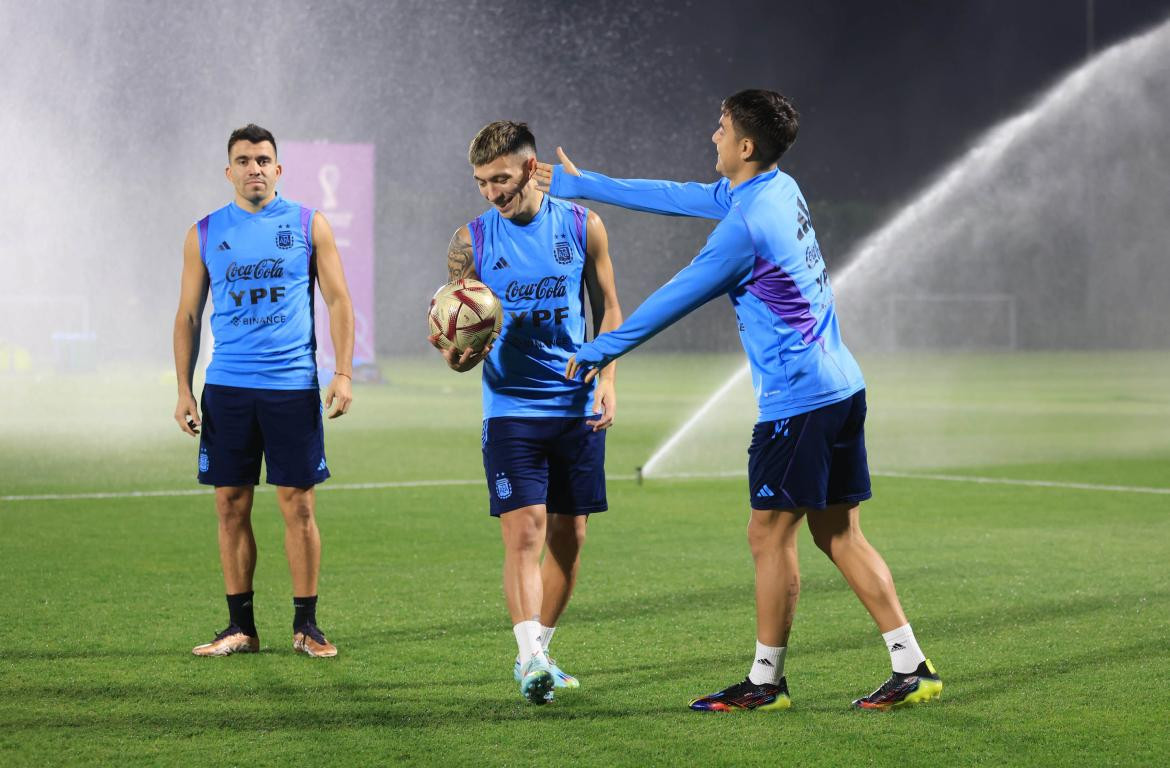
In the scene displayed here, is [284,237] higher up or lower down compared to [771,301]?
higher up

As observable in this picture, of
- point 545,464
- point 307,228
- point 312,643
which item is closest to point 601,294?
point 545,464

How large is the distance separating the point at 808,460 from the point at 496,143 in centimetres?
148

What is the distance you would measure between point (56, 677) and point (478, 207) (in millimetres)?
44472

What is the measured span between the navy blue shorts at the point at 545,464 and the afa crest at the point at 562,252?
553 millimetres

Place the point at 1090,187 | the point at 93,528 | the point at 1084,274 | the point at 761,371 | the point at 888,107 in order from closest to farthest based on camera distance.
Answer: the point at 761,371, the point at 93,528, the point at 1090,187, the point at 888,107, the point at 1084,274

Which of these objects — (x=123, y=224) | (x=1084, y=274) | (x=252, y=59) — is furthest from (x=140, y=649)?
(x=1084, y=274)

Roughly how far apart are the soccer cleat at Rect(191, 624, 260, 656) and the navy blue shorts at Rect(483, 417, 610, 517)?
1.32m

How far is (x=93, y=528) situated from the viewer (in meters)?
9.67

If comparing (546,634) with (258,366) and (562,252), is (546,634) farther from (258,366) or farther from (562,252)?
(258,366)

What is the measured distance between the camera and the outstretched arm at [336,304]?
6113 mm

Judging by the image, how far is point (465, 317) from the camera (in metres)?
5.07

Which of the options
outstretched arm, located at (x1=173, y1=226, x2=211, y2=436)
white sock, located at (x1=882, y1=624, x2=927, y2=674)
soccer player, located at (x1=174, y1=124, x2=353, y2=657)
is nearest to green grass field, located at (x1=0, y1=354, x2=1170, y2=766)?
white sock, located at (x1=882, y1=624, x2=927, y2=674)

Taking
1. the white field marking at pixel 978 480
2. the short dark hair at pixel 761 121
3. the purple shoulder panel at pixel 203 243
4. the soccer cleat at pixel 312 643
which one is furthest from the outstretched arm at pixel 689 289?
the white field marking at pixel 978 480

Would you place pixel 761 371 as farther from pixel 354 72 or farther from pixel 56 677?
pixel 354 72
